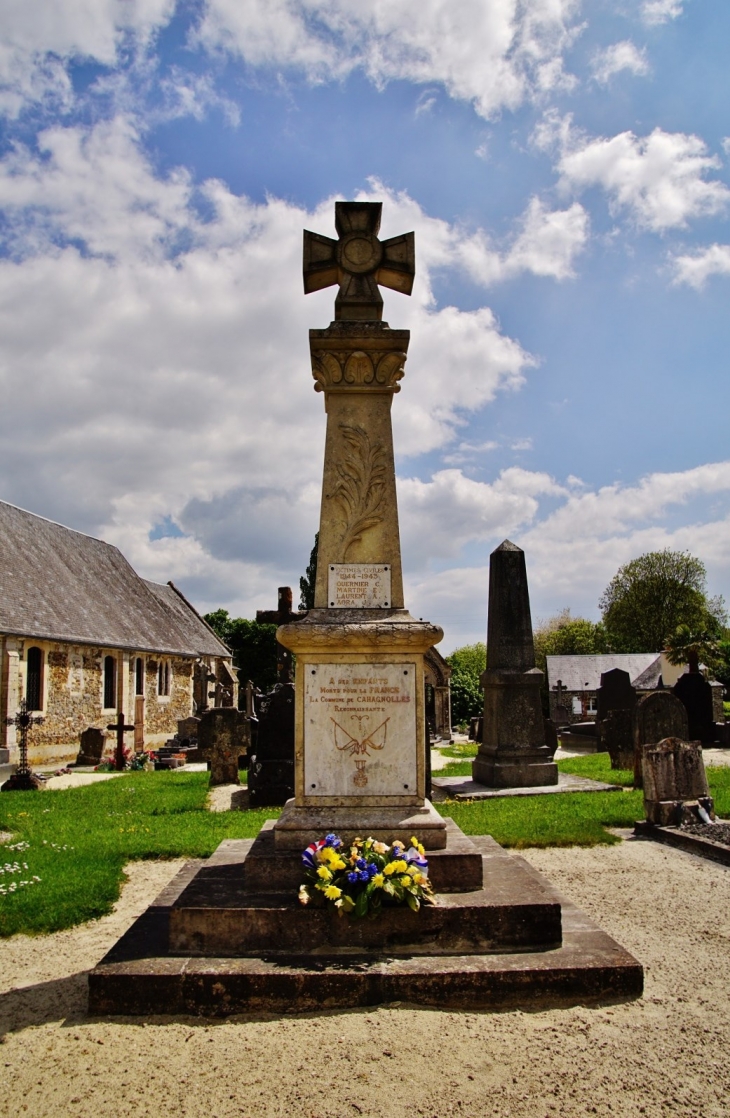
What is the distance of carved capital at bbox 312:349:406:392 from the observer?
5.23 meters

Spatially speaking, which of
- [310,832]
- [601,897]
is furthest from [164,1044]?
[601,897]

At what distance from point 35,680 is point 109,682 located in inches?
176

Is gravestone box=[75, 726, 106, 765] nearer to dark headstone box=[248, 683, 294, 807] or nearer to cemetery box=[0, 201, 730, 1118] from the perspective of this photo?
dark headstone box=[248, 683, 294, 807]

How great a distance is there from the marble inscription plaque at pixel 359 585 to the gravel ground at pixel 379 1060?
2373 mm

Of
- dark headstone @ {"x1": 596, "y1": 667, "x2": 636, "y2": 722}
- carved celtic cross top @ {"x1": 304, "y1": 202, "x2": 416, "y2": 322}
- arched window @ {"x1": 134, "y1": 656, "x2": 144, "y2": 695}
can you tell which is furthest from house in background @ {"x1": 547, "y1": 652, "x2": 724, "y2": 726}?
carved celtic cross top @ {"x1": 304, "y1": 202, "x2": 416, "y2": 322}

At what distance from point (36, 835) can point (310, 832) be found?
5.49 meters

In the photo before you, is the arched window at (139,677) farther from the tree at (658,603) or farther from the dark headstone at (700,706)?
the tree at (658,603)

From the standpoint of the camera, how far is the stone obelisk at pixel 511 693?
38.9ft

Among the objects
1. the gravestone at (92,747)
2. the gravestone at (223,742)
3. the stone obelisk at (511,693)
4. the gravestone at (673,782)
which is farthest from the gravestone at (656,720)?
the gravestone at (92,747)

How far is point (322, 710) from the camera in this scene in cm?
472

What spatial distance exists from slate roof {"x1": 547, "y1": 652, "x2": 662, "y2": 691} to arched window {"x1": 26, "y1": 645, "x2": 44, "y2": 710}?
22031 mm

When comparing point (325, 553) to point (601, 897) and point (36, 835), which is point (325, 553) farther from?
point (36, 835)

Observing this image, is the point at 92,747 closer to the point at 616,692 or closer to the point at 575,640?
the point at 616,692

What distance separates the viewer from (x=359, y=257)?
18.1 ft
